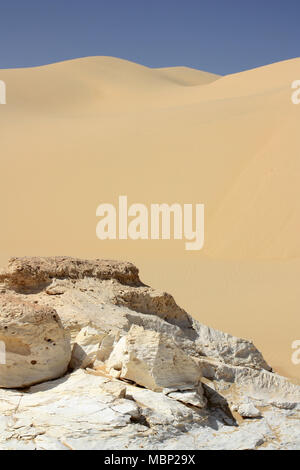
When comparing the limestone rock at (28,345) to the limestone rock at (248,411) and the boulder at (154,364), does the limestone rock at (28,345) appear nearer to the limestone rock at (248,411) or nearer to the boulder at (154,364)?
the boulder at (154,364)

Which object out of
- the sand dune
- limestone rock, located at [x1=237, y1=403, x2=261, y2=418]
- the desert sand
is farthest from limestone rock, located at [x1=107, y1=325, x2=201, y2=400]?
the sand dune

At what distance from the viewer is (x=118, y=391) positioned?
3.28 m

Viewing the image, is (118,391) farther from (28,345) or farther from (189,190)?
(189,190)

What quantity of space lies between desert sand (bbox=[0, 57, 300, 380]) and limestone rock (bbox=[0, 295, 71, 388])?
12.6ft

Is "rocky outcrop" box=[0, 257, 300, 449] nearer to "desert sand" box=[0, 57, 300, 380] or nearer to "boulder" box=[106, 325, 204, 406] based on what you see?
"boulder" box=[106, 325, 204, 406]

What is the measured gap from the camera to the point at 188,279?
11680 mm

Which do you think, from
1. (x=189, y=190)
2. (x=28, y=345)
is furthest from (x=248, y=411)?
(x=189, y=190)

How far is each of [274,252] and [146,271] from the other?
3.25 meters

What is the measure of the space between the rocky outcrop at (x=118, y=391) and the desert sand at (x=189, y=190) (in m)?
2.65

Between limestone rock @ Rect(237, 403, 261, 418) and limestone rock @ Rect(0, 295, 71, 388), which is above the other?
limestone rock @ Rect(0, 295, 71, 388)

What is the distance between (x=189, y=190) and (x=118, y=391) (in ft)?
45.5

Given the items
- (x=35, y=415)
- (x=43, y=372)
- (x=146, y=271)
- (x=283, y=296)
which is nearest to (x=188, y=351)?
(x=43, y=372)

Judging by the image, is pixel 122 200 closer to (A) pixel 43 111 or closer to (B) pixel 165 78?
(A) pixel 43 111

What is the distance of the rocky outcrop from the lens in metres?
3.01
